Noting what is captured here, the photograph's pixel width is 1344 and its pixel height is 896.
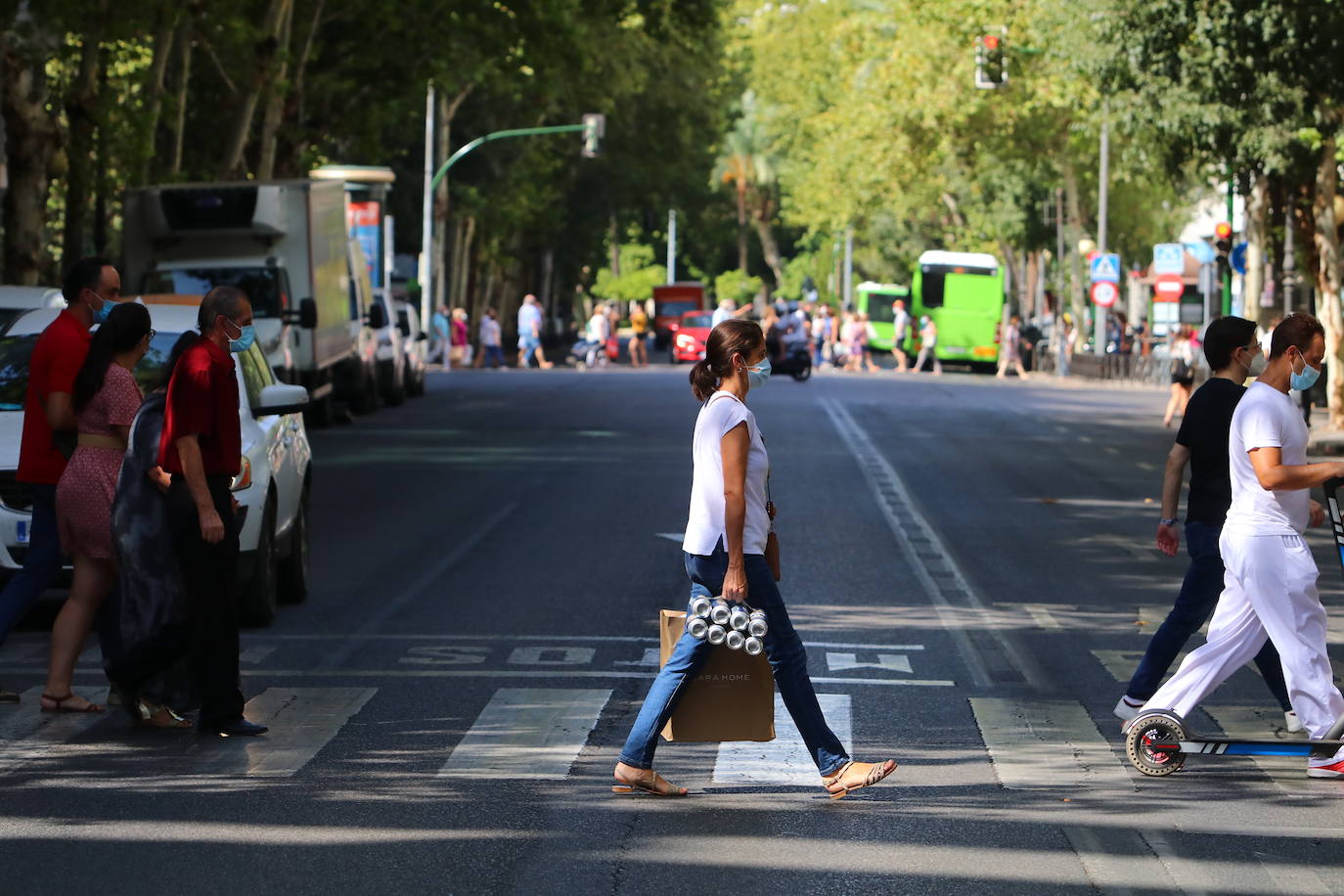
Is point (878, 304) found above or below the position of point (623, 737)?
below

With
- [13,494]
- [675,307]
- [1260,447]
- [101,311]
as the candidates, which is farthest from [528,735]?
[675,307]

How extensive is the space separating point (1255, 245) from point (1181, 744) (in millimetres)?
29065

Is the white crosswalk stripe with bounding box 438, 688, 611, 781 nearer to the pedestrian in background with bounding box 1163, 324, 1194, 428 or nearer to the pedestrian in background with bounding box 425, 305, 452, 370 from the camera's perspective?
the pedestrian in background with bounding box 1163, 324, 1194, 428

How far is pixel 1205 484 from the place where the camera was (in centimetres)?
908

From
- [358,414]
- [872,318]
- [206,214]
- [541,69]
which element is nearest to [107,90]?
[206,214]

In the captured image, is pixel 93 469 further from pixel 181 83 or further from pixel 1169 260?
pixel 1169 260

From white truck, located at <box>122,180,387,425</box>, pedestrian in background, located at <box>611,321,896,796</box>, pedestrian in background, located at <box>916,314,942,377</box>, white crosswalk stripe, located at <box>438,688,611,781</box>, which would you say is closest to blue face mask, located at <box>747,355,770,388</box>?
pedestrian in background, located at <box>611,321,896,796</box>

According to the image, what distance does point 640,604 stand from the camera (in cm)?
1286

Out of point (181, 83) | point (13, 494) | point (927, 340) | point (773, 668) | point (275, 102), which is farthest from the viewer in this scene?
point (927, 340)

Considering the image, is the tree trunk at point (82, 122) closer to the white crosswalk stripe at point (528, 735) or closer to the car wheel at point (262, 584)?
the car wheel at point (262, 584)

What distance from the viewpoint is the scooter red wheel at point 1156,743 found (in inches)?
314

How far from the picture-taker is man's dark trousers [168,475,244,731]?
872cm

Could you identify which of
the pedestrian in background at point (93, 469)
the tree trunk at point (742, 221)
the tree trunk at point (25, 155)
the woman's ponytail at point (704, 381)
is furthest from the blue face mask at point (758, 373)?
the tree trunk at point (742, 221)

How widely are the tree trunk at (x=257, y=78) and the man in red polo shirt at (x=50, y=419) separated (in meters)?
23.5
